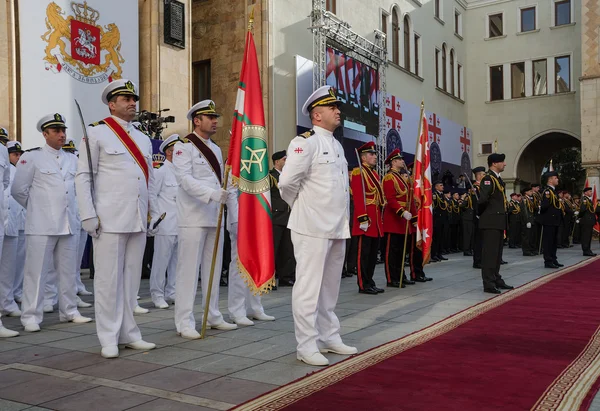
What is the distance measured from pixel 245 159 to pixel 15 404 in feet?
8.42

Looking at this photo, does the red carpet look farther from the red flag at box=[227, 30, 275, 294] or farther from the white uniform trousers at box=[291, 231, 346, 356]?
the red flag at box=[227, 30, 275, 294]

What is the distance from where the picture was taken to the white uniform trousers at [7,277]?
685cm

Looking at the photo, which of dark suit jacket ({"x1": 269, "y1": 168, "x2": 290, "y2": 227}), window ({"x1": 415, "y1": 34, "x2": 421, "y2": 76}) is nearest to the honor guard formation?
dark suit jacket ({"x1": 269, "y1": 168, "x2": 290, "y2": 227})

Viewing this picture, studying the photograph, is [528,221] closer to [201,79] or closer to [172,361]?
[201,79]

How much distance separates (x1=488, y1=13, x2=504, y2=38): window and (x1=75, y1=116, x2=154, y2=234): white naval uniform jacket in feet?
101

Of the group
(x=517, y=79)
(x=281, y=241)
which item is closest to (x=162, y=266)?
(x=281, y=241)

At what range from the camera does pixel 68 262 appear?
21.5 feet

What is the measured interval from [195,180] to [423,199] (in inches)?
192

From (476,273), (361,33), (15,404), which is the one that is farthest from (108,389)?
(361,33)

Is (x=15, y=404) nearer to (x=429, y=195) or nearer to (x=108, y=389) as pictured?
(x=108, y=389)

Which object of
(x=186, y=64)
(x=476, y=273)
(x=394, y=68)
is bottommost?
(x=476, y=273)

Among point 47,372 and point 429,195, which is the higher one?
point 429,195

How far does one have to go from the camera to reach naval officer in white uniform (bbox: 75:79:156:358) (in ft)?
15.9

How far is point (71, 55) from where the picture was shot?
11789mm
